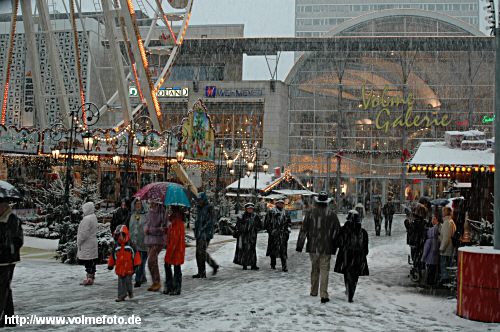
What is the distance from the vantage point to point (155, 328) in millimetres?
7191

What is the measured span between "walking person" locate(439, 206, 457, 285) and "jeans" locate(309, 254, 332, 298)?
2.45m

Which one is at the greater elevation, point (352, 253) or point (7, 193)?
point (7, 193)

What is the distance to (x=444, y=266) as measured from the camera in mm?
11016

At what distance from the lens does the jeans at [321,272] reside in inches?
370

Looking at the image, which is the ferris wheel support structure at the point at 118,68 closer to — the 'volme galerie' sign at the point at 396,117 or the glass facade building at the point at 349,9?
the 'volme galerie' sign at the point at 396,117

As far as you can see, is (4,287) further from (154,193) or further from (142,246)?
(154,193)

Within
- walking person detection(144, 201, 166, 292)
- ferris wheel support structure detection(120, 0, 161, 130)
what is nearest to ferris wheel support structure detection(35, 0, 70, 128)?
ferris wheel support structure detection(120, 0, 161, 130)

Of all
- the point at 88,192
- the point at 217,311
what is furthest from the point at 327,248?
the point at 88,192

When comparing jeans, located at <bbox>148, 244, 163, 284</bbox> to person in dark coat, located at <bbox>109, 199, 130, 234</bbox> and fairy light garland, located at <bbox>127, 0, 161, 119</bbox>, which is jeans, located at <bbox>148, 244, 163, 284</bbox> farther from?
fairy light garland, located at <bbox>127, 0, 161, 119</bbox>

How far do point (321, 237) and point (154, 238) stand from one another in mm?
2805

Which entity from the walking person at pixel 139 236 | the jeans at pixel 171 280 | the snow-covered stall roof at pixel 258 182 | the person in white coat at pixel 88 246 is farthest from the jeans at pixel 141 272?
the snow-covered stall roof at pixel 258 182

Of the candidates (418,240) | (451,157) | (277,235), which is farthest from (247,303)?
(451,157)

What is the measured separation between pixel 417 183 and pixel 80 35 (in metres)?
32.3

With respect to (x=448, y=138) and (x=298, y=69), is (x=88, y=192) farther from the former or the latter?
(x=298, y=69)
